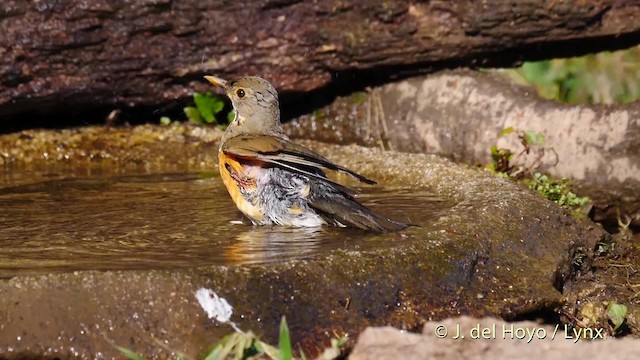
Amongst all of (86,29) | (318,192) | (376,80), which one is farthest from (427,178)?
(86,29)

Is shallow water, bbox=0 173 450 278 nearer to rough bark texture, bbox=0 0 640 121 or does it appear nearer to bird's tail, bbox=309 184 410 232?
bird's tail, bbox=309 184 410 232

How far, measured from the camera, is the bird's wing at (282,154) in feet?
18.8

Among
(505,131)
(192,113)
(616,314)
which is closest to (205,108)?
(192,113)

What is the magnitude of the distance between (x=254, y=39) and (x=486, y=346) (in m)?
4.60

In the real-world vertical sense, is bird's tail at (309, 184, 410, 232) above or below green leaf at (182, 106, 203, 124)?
above

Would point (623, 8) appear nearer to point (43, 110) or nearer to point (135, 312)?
point (43, 110)

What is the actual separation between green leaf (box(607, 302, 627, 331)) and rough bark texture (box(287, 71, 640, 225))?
1.94 m

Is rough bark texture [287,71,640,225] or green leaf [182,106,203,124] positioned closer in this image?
rough bark texture [287,71,640,225]

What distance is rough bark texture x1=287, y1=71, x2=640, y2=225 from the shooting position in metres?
7.50

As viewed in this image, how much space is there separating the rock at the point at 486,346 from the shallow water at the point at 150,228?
0.87 metres

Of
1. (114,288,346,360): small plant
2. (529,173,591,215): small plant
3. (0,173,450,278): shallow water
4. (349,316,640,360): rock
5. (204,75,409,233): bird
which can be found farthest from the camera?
(529,173,591,215): small plant

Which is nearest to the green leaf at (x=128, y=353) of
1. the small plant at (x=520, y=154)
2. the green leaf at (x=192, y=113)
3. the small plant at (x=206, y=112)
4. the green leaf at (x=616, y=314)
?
the green leaf at (x=616, y=314)

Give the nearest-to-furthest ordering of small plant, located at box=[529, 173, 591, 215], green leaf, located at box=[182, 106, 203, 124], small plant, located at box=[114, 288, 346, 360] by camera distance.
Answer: small plant, located at box=[114, 288, 346, 360]
small plant, located at box=[529, 173, 591, 215]
green leaf, located at box=[182, 106, 203, 124]

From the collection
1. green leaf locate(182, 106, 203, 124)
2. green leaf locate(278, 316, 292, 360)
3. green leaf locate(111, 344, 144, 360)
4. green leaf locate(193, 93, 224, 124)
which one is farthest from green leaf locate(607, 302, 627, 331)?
green leaf locate(182, 106, 203, 124)
